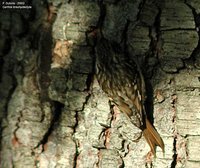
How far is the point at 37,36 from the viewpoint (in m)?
1.62

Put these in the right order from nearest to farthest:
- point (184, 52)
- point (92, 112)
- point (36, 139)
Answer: point (184, 52) → point (92, 112) → point (36, 139)

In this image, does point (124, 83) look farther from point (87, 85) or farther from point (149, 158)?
point (149, 158)

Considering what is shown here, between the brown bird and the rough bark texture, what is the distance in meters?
0.03

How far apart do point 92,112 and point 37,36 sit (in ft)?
1.01

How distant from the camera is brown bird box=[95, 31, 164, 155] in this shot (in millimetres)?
1463

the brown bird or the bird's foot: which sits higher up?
the brown bird

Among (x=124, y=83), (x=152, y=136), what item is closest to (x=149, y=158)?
(x=152, y=136)

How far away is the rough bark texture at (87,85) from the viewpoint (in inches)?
56.9

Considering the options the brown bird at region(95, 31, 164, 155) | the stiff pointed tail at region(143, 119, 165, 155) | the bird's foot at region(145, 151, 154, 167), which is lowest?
the bird's foot at region(145, 151, 154, 167)

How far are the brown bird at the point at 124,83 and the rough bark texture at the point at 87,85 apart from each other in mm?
26

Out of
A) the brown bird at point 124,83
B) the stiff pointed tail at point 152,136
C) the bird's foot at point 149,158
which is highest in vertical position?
the brown bird at point 124,83

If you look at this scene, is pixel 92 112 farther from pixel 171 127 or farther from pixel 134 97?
pixel 171 127

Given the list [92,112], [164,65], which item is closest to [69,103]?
[92,112]

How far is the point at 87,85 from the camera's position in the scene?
1.54 meters
